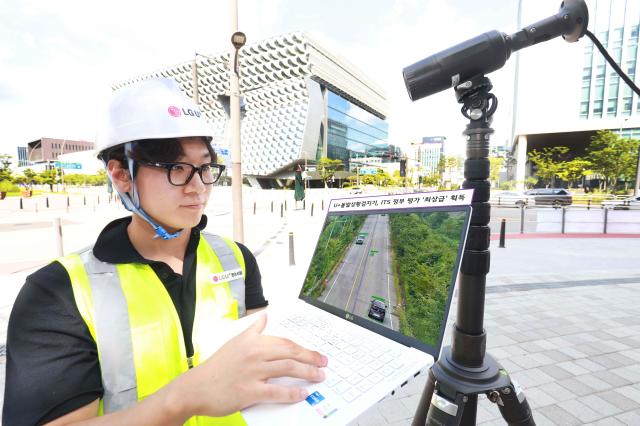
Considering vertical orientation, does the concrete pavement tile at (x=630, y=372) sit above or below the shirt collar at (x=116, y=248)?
below

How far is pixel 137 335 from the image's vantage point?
1072 millimetres

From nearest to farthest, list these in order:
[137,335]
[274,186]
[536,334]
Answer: [137,335] → [536,334] → [274,186]

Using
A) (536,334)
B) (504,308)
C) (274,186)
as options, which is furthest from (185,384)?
(274,186)

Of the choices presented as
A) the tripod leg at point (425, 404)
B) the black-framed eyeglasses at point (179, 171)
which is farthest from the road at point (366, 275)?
the black-framed eyeglasses at point (179, 171)

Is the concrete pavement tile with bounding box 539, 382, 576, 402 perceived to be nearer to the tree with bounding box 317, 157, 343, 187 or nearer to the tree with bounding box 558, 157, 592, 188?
the tree with bounding box 558, 157, 592, 188

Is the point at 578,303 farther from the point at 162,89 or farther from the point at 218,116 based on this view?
the point at 218,116

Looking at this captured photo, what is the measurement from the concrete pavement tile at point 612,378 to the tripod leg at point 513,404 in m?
2.46

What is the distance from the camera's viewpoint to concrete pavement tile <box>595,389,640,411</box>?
2658 millimetres

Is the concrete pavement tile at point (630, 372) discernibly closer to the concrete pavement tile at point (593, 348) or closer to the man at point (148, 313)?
the concrete pavement tile at point (593, 348)

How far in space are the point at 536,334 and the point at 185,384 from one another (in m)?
4.59

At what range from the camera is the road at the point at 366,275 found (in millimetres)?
1307

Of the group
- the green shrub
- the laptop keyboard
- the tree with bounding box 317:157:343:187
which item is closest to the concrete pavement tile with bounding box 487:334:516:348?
the laptop keyboard

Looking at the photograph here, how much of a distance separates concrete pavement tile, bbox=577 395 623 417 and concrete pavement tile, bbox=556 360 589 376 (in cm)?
40

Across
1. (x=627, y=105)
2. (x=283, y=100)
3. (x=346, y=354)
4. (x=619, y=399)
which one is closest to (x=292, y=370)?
(x=346, y=354)
